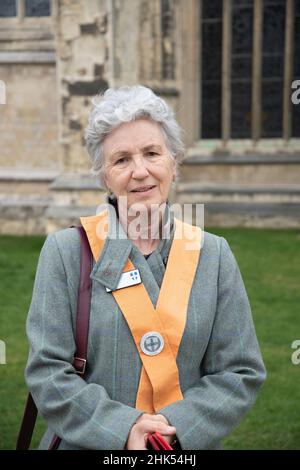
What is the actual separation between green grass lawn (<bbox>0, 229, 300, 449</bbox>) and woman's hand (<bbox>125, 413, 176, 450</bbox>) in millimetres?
1960

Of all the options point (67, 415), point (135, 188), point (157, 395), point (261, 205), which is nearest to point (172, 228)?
point (135, 188)

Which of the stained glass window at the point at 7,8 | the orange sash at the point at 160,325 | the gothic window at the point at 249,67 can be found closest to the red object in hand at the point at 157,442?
the orange sash at the point at 160,325

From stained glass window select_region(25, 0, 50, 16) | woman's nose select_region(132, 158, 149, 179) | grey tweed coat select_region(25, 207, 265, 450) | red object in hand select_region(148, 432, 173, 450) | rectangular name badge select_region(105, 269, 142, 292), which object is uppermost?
→ stained glass window select_region(25, 0, 50, 16)

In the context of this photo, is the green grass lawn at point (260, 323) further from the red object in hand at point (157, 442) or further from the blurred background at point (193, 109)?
the red object in hand at point (157, 442)

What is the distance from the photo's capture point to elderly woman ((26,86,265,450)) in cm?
178

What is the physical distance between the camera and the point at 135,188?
76.2 inches

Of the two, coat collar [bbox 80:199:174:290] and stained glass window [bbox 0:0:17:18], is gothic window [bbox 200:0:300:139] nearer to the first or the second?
stained glass window [bbox 0:0:17:18]

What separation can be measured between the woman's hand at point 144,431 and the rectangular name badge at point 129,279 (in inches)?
13.8

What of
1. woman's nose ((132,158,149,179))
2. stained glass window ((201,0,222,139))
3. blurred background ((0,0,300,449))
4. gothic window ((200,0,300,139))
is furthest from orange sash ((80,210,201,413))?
stained glass window ((201,0,222,139))

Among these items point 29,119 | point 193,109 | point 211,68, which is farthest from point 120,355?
point 211,68

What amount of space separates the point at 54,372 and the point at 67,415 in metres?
0.12

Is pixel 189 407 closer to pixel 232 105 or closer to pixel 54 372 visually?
pixel 54 372

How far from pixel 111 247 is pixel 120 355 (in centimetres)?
30

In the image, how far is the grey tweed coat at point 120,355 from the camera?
1.77m
